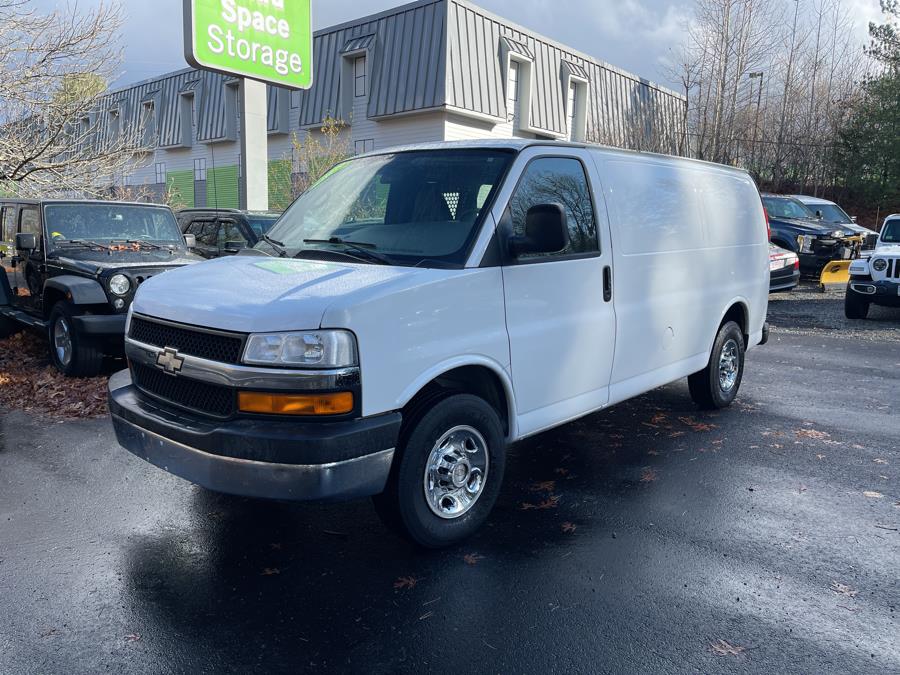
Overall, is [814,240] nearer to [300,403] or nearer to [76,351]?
[76,351]

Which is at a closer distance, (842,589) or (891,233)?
(842,589)

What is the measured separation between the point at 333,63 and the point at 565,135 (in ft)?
28.8

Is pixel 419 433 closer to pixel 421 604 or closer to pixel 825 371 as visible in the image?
pixel 421 604

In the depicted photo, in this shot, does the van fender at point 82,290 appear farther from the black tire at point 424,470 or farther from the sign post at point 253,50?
the sign post at point 253,50

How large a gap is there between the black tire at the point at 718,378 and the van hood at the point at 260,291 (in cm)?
365

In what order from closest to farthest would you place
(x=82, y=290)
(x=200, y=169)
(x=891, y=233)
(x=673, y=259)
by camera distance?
(x=673, y=259) → (x=82, y=290) → (x=891, y=233) → (x=200, y=169)

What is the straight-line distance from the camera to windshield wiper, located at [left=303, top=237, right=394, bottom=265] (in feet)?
12.3

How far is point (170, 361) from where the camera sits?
3496 mm

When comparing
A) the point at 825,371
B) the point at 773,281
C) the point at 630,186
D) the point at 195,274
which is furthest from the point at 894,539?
the point at 773,281

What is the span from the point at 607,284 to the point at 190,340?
257 cm

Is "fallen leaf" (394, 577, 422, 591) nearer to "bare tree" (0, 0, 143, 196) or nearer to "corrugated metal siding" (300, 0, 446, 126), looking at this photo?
"bare tree" (0, 0, 143, 196)

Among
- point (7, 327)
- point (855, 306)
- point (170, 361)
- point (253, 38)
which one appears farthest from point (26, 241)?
point (855, 306)

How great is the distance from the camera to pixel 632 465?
5.04 m

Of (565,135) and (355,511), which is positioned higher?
(565,135)
